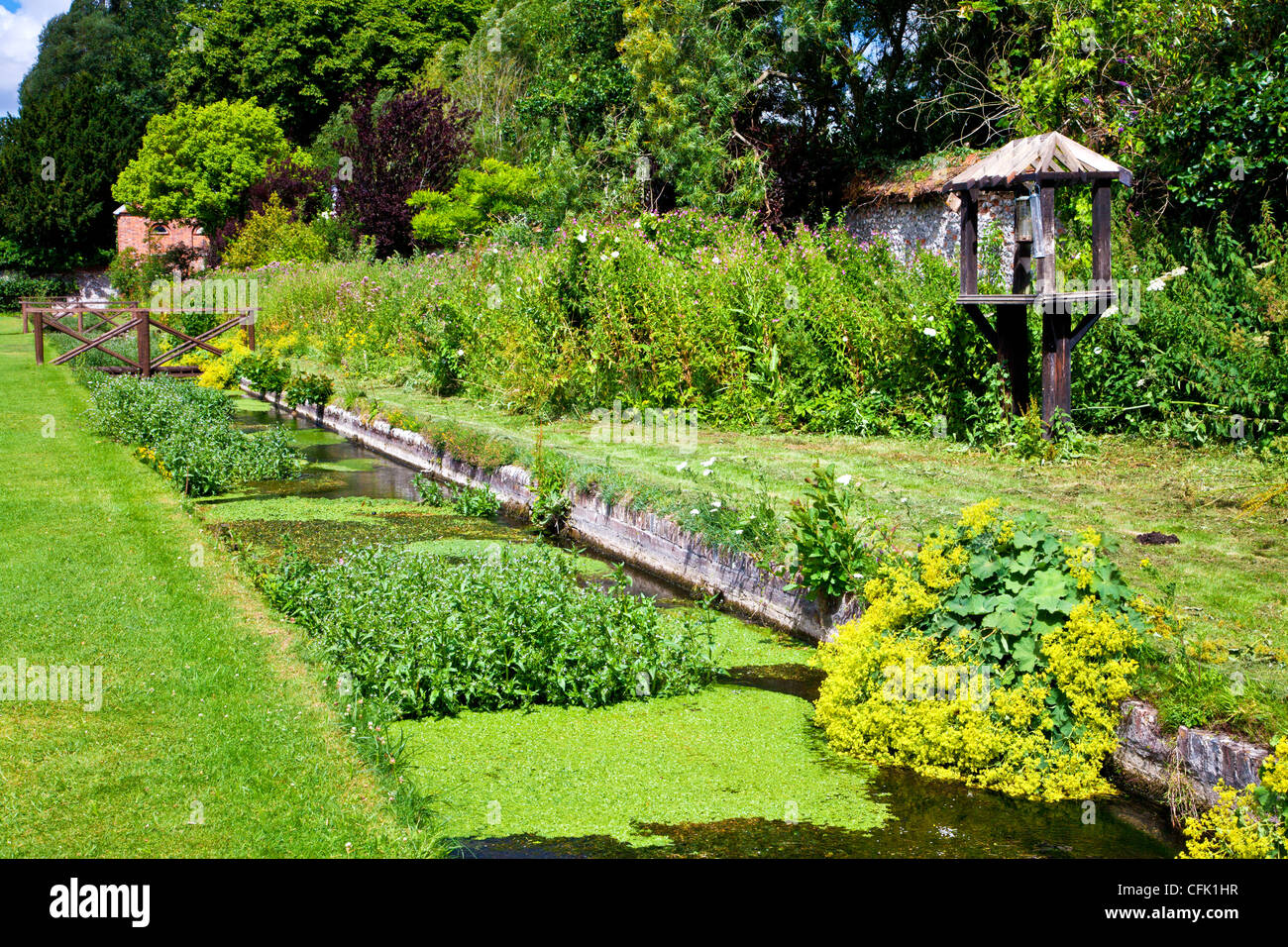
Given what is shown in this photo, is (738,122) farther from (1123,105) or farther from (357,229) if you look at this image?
(357,229)

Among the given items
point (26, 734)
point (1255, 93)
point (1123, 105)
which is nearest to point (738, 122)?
point (1123, 105)

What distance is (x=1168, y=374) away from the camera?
941cm

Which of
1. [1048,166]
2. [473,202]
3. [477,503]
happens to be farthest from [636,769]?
[473,202]

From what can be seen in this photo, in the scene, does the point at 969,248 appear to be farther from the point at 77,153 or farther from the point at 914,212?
the point at 77,153

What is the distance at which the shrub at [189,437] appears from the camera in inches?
408

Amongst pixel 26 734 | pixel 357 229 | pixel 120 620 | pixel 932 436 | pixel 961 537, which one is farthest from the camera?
pixel 357 229

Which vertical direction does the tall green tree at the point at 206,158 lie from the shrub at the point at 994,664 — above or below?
above

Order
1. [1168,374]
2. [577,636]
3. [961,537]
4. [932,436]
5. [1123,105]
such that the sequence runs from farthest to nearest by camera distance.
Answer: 1. [1123,105]
2. [932,436]
3. [1168,374]
4. [577,636]
5. [961,537]

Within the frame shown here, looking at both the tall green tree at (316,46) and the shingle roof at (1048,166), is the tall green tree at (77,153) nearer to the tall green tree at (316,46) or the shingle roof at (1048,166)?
the tall green tree at (316,46)

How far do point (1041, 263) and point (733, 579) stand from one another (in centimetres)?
408

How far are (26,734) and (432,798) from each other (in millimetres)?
1639

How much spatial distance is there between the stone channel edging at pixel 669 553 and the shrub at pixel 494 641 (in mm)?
639

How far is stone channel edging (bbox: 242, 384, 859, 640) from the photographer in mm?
6316

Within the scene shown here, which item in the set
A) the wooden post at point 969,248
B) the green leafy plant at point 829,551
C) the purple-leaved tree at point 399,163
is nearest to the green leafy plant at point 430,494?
the green leafy plant at point 829,551
